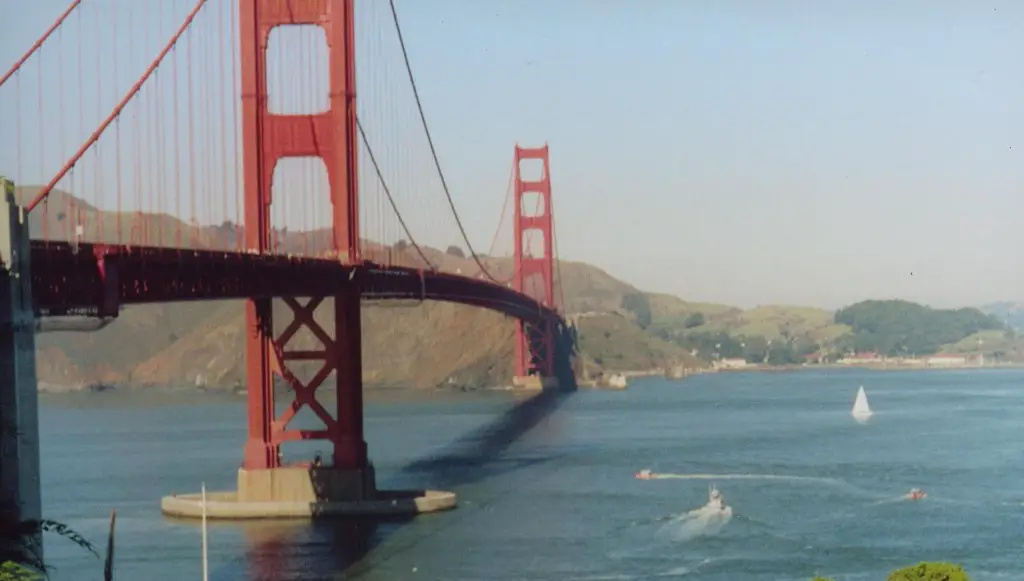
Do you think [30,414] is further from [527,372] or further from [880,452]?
[527,372]

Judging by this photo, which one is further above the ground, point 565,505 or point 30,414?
point 30,414

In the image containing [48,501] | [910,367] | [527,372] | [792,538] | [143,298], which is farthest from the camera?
[910,367]

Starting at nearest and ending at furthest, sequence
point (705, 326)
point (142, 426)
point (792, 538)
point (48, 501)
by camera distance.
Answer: point (792, 538)
point (48, 501)
point (142, 426)
point (705, 326)

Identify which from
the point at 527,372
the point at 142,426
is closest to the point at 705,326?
the point at 527,372

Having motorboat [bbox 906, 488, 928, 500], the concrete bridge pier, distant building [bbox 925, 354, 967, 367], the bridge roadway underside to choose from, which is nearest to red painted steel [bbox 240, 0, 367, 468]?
the bridge roadway underside

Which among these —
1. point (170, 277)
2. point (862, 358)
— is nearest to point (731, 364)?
point (862, 358)

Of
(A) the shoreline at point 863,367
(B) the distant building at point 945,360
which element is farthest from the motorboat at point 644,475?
(B) the distant building at point 945,360

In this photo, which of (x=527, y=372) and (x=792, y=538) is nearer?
(x=792, y=538)
